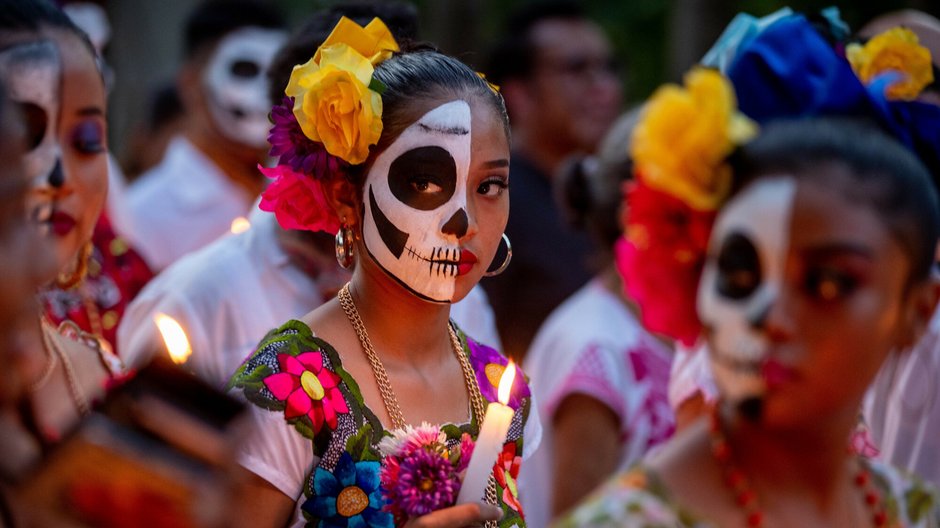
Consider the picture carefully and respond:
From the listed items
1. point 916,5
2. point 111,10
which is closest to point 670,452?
point 916,5

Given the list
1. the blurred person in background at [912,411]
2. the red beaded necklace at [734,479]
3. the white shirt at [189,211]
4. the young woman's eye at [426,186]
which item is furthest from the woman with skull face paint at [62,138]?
the white shirt at [189,211]

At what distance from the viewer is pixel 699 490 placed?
7.32 ft

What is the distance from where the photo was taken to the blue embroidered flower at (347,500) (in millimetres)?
2771

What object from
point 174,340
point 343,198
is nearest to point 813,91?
point 343,198

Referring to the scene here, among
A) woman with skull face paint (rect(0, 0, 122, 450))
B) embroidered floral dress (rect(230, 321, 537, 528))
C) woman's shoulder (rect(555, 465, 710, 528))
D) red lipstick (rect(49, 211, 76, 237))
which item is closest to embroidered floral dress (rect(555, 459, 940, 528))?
woman's shoulder (rect(555, 465, 710, 528))

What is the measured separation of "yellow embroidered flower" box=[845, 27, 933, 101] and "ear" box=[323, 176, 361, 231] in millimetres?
1258

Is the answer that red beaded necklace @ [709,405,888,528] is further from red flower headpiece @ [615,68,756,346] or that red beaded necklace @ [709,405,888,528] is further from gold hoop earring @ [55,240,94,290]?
gold hoop earring @ [55,240,94,290]

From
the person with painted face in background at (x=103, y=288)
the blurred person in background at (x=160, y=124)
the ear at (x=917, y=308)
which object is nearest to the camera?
the ear at (x=917, y=308)

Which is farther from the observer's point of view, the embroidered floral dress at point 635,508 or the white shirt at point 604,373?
the white shirt at point 604,373

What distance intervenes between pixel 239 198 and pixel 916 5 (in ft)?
14.2

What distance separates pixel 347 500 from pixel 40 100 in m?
1.26

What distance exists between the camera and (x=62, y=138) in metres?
3.34

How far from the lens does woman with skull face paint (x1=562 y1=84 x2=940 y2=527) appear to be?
216cm

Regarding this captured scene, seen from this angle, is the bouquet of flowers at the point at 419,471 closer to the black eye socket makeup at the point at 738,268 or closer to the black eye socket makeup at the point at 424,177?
the black eye socket makeup at the point at 424,177
